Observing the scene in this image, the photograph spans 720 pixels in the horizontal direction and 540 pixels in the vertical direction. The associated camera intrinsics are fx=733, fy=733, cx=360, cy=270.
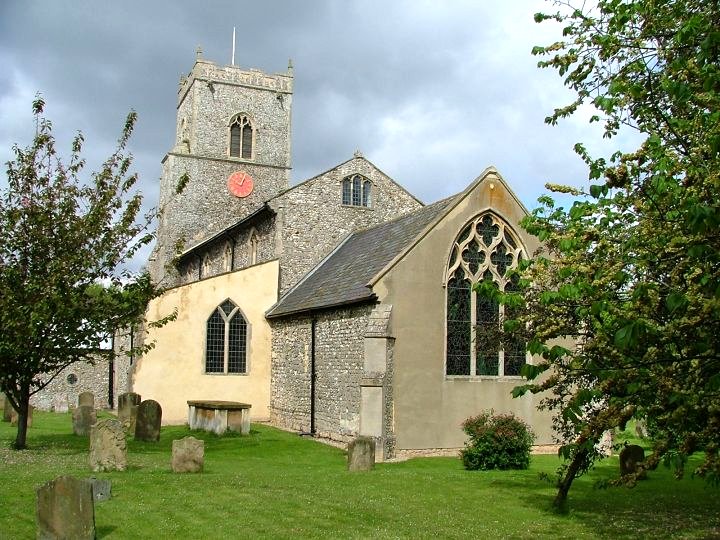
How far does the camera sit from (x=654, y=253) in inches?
259

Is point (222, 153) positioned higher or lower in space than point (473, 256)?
higher

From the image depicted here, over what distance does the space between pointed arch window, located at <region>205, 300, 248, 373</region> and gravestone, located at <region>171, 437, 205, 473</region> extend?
10.7 meters

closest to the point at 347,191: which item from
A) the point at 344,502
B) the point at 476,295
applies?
the point at 476,295

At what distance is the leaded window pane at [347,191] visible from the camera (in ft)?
92.2

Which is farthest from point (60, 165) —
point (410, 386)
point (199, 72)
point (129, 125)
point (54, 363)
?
point (199, 72)

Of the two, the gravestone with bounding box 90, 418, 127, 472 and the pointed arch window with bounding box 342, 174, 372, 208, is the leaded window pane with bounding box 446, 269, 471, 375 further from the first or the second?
the pointed arch window with bounding box 342, 174, 372, 208

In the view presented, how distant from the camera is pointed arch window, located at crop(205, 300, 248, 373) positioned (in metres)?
24.8

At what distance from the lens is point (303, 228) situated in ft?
88.4

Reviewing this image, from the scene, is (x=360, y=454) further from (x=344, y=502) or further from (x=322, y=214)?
(x=322, y=214)

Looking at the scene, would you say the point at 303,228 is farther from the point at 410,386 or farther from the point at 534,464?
the point at 534,464

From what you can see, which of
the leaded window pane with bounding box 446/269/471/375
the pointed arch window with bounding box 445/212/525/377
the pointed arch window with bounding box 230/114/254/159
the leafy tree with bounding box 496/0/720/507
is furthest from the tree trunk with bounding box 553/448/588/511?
the pointed arch window with bounding box 230/114/254/159

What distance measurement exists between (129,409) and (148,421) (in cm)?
230

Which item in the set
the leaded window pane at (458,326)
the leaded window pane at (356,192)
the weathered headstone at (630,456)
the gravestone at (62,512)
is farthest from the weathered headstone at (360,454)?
the leaded window pane at (356,192)

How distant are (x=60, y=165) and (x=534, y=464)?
13.3 metres
